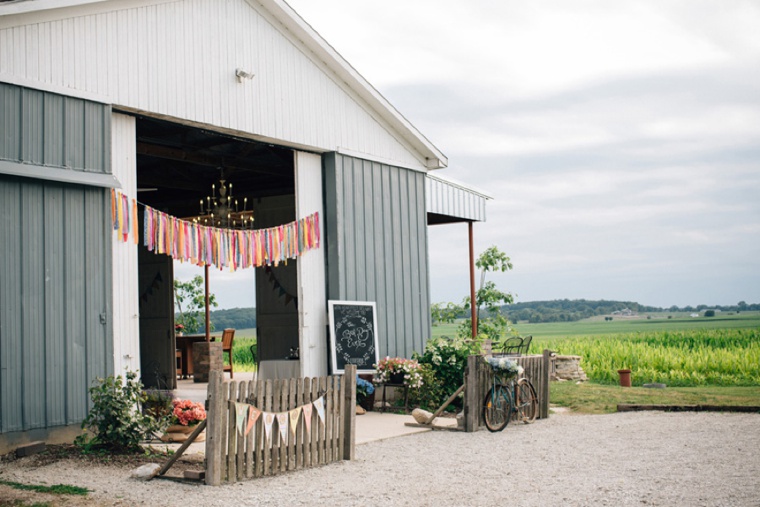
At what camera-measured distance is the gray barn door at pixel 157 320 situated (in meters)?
16.6

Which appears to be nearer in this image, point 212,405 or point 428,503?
point 428,503

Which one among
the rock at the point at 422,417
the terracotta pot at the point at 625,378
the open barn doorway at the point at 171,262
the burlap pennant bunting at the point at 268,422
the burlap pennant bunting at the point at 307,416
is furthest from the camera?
the terracotta pot at the point at 625,378

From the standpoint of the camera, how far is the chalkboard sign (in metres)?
12.4

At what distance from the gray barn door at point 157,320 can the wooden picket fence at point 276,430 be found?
888 cm

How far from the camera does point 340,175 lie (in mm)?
12828

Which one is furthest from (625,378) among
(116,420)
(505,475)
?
(116,420)

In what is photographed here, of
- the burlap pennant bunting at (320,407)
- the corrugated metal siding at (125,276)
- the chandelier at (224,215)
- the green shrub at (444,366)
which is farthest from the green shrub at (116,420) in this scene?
the chandelier at (224,215)

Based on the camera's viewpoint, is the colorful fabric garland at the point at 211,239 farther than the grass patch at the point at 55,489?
Yes

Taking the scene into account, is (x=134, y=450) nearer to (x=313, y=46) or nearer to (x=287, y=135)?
(x=287, y=135)

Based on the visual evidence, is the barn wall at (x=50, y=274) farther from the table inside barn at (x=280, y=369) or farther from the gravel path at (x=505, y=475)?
the table inside barn at (x=280, y=369)

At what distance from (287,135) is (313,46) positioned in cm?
150

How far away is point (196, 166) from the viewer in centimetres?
1522

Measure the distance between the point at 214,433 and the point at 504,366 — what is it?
14.5ft

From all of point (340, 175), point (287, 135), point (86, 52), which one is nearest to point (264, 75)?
point (287, 135)
